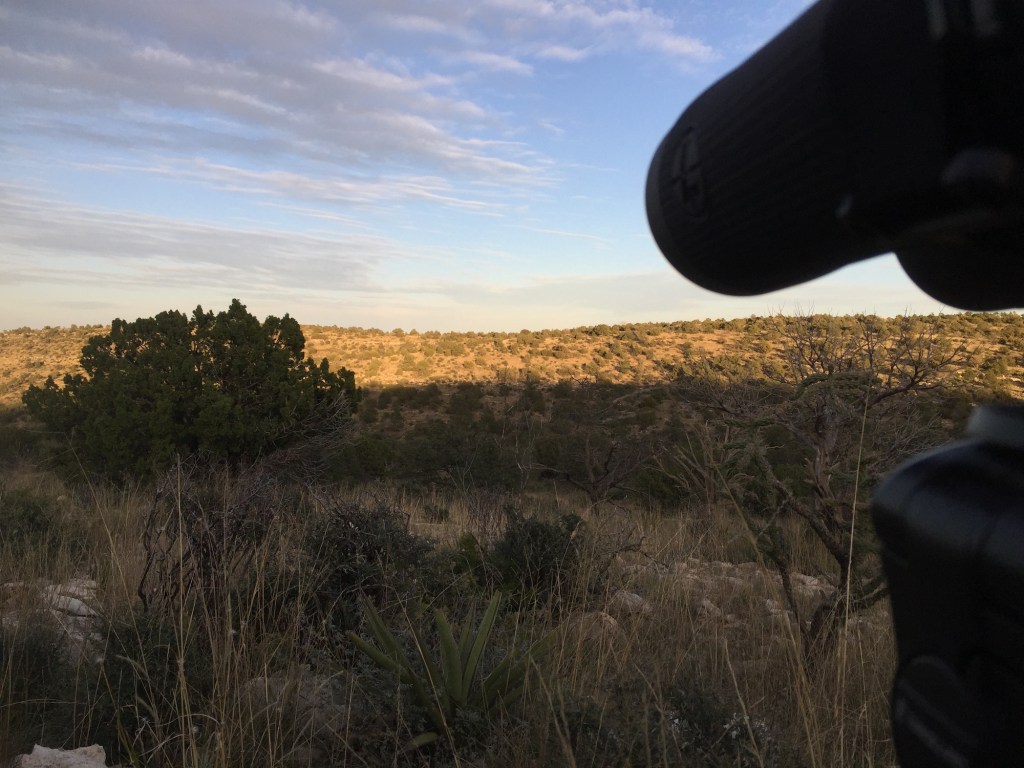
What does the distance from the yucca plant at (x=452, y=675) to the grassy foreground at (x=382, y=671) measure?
56 millimetres

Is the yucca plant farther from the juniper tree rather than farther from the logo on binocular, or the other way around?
the juniper tree

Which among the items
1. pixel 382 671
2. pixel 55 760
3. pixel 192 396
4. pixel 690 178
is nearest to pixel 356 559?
pixel 382 671

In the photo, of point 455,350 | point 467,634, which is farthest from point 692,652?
point 455,350

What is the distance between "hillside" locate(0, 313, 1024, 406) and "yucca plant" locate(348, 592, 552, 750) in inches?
779

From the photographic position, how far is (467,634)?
2.69m

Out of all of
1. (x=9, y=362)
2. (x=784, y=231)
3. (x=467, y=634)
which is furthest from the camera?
(x=9, y=362)

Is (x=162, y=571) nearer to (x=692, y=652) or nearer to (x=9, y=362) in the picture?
(x=692, y=652)

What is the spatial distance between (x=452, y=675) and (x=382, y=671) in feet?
0.86

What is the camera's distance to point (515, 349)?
32.2m

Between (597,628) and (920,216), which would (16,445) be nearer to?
(597,628)

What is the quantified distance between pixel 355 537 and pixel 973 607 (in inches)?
148

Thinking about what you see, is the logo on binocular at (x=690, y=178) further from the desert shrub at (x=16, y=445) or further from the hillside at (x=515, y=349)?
the hillside at (x=515, y=349)

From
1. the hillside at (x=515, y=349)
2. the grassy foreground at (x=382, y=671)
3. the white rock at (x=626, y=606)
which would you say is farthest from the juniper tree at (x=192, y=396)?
the hillside at (x=515, y=349)

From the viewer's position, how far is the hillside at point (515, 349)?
24500 mm
